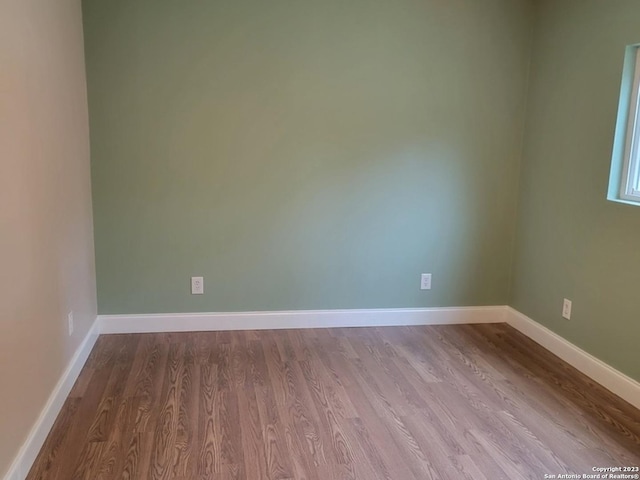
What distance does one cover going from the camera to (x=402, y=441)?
2424 mm

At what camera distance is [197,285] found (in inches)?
144

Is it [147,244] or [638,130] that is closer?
[638,130]

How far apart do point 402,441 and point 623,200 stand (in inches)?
71.0

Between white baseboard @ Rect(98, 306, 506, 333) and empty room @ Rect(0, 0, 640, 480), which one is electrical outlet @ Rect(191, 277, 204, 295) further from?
white baseboard @ Rect(98, 306, 506, 333)

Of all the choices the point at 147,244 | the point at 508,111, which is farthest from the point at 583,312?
the point at 147,244

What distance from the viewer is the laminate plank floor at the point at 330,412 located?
7.33 ft

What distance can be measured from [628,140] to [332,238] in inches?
73.4

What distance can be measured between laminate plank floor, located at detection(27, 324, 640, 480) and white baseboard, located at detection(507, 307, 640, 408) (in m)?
0.05

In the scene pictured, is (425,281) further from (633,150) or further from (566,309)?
(633,150)

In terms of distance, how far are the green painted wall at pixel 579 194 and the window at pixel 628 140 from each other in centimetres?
4

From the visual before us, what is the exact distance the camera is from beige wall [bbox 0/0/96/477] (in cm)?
196

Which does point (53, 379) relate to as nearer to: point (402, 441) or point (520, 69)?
point (402, 441)

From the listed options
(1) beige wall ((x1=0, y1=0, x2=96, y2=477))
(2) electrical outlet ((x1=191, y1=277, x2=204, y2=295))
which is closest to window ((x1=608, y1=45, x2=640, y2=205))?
(2) electrical outlet ((x1=191, y1=277, x2=204, y2=295))

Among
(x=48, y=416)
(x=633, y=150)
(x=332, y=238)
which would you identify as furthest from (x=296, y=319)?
(x=633, y=150)
